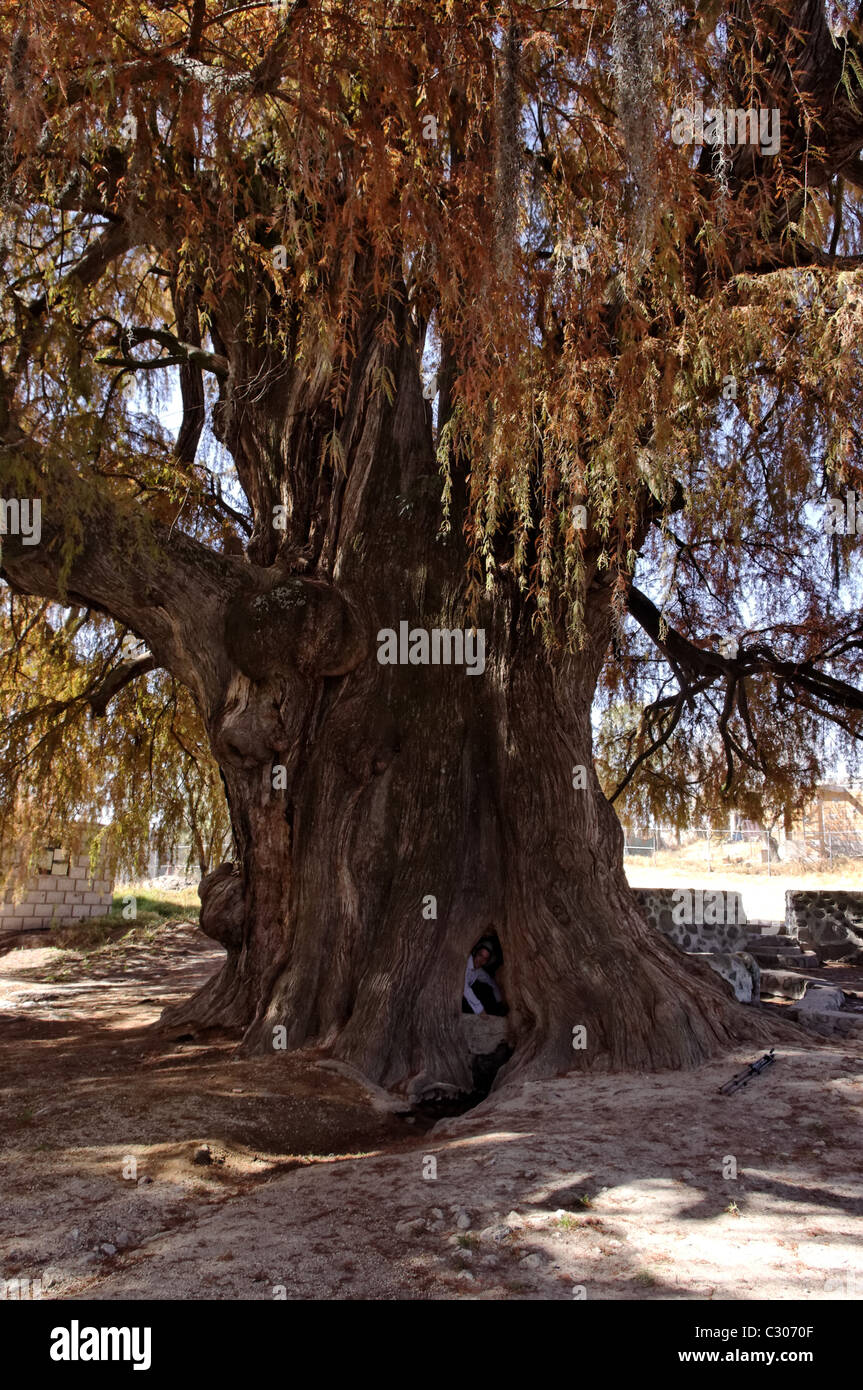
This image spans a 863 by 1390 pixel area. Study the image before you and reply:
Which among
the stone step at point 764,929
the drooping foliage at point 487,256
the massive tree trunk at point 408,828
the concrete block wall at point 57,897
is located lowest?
the stone step at point 764,929

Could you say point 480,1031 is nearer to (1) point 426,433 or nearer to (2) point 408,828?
(2) point 408,828

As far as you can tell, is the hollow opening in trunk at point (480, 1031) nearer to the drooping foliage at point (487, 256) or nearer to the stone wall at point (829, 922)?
the drooping foliage at point (487, 256)

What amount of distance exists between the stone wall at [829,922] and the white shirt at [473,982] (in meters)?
8.06

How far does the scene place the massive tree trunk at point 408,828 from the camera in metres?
5.36

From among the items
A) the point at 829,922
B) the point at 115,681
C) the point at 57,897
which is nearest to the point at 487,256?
the point at 115,681

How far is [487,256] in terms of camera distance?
3645mm

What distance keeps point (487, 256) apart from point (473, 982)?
12.7 ft

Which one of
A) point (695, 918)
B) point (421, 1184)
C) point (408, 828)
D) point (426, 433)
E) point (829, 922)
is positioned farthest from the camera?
point (829, 922)

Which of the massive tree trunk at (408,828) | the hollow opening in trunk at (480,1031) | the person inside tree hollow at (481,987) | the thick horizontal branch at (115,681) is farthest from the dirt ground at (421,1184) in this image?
the thick horizontal branch at (115,681)

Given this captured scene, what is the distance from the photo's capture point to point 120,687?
7.75 metres

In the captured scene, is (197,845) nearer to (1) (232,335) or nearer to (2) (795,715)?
(1) (232,335)

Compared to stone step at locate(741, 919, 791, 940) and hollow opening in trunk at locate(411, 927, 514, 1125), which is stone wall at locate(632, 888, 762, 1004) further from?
hollow opening in trunk at locate(411, 927, 514, 1125)

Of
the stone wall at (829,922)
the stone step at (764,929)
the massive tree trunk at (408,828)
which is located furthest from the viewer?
the stone wall at (829,922)

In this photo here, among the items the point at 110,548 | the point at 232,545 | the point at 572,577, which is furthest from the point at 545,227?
the point at 232,545
